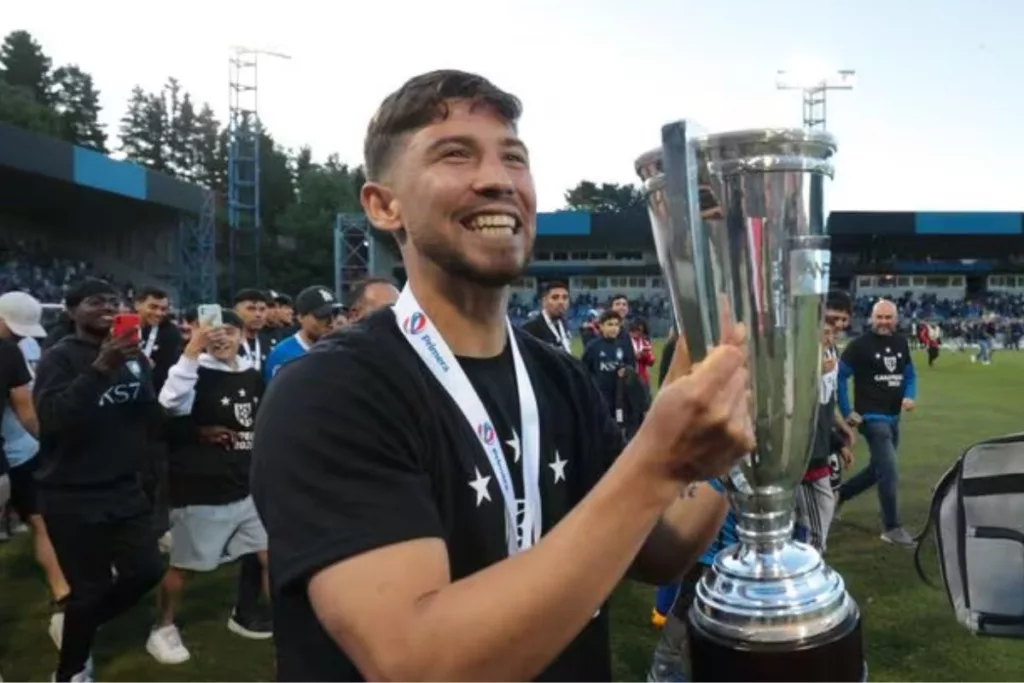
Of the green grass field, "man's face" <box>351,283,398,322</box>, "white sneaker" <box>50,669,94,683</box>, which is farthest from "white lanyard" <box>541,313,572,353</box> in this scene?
"white sneaker" <box>50,669,94,683</box>

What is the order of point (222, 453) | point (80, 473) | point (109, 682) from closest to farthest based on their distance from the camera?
point (80, 473) → point (109, 682) → point (222, 453)

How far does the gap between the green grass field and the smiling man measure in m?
3.09

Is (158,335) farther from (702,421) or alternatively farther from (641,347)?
(702,421)

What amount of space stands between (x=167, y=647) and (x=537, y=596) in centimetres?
417

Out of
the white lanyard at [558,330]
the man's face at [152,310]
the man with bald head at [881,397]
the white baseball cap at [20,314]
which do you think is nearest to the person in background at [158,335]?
the man's face at [152,310]

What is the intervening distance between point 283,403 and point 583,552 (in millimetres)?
436

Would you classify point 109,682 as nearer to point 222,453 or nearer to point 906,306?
point 222,453

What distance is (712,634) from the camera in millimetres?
1103

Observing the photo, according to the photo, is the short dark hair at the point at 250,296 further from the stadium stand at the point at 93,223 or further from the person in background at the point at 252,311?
the stadium stand at the point at 93,223

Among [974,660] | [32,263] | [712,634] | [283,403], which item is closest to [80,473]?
[283,403]

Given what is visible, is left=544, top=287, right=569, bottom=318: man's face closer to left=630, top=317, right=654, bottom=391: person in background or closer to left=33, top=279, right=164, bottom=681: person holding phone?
left=630, top=317, right=654, bottom=391: person in background

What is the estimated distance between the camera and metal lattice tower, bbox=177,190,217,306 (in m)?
30.7

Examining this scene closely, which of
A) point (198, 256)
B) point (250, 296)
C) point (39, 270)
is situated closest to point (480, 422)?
point (250, 296)

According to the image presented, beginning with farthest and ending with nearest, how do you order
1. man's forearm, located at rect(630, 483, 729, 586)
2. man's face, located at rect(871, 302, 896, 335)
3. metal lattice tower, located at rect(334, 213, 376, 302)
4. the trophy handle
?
metal lattice tower, located at rect(334, 213, 376, 302) < man's face, located at rect(871, 302, 896, 335) < man's forearm, located at rect(630, 483, 729, 586) < the trophy handle
